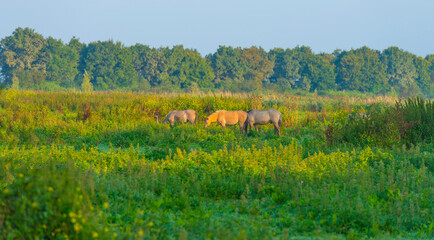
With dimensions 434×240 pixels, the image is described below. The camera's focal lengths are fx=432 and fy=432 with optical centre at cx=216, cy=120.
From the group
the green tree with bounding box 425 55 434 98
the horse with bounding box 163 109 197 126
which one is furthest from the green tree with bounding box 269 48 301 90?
the horse with bounding box 163 109 197 126

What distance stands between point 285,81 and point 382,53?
64.7 feet

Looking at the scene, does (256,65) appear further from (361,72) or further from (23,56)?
(23,56)

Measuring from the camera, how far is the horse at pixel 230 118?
1741 cm

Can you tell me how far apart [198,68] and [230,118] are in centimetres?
4844

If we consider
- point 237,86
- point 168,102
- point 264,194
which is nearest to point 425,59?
point 237,86

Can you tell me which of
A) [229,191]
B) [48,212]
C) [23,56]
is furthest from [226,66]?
[48,212]

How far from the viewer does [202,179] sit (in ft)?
26.3

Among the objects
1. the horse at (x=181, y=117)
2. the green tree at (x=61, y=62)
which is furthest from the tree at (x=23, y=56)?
the horse at (x=181, y=117)

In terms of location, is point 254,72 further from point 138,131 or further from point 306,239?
point 306,239

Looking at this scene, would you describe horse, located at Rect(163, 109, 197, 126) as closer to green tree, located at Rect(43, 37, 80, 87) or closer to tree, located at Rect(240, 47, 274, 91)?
green tree, located at Rect(43, 37, 80, 87)

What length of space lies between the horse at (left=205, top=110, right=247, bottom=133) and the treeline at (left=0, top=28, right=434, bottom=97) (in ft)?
107

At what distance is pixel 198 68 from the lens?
214ft

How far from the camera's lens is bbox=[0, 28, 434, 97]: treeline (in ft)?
184

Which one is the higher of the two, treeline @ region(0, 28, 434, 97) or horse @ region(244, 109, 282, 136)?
treeline @ region(0, 28, 434, 97)
